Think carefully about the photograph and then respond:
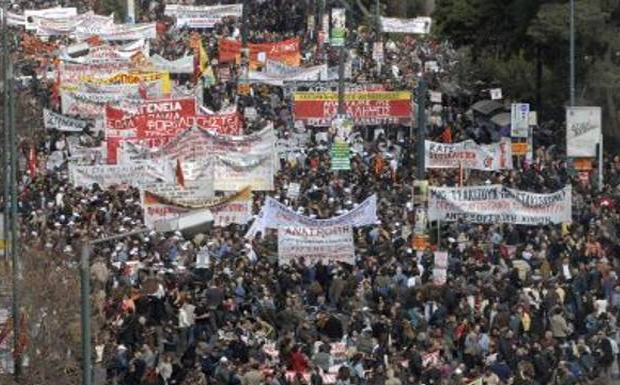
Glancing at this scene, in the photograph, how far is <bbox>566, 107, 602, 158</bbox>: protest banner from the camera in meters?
45.1

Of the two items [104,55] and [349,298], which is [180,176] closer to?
[349,298]

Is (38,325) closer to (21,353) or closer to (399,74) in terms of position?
(21,353)

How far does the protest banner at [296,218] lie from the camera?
33.0 m

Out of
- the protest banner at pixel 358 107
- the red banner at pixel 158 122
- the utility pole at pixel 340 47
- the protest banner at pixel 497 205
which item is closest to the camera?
the protest banner at pixel 497 205

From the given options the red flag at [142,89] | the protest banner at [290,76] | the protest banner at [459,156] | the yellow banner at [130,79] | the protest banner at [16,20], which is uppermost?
the protest banner at [459,156]

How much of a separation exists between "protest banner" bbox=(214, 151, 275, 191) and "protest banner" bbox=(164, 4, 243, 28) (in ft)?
109

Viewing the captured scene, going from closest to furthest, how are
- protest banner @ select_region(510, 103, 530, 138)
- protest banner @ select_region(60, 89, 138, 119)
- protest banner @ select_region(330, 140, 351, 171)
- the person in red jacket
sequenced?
the person in red jacket → protest banner @ select_region(330, 140, 351, 171) → protest banner @ select_region(510, 103, 530, 138) → protest banner @ select_region(60, 89, 138, 119)

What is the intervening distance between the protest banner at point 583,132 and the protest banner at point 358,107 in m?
5.35

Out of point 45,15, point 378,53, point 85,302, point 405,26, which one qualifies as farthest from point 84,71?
point 85,302

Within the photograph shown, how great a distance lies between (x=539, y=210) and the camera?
115ft

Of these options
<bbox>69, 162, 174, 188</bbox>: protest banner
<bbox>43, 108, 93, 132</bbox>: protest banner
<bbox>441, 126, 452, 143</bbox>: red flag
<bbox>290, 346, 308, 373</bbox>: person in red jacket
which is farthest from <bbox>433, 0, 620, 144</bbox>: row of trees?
<bbox>290, 346, 308, 373</bbox>: person in red jacket

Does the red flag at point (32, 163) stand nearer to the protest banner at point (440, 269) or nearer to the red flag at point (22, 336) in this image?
the protest banner at point (440, 269)

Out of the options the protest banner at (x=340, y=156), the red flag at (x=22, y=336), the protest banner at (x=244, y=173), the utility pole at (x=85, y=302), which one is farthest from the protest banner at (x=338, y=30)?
the utility pole at (x=85, y=302)

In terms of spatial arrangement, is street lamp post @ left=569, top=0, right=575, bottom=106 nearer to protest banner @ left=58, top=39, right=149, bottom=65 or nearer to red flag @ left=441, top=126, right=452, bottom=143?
red flag @ left=441, top=126, right=452, bottom=143
